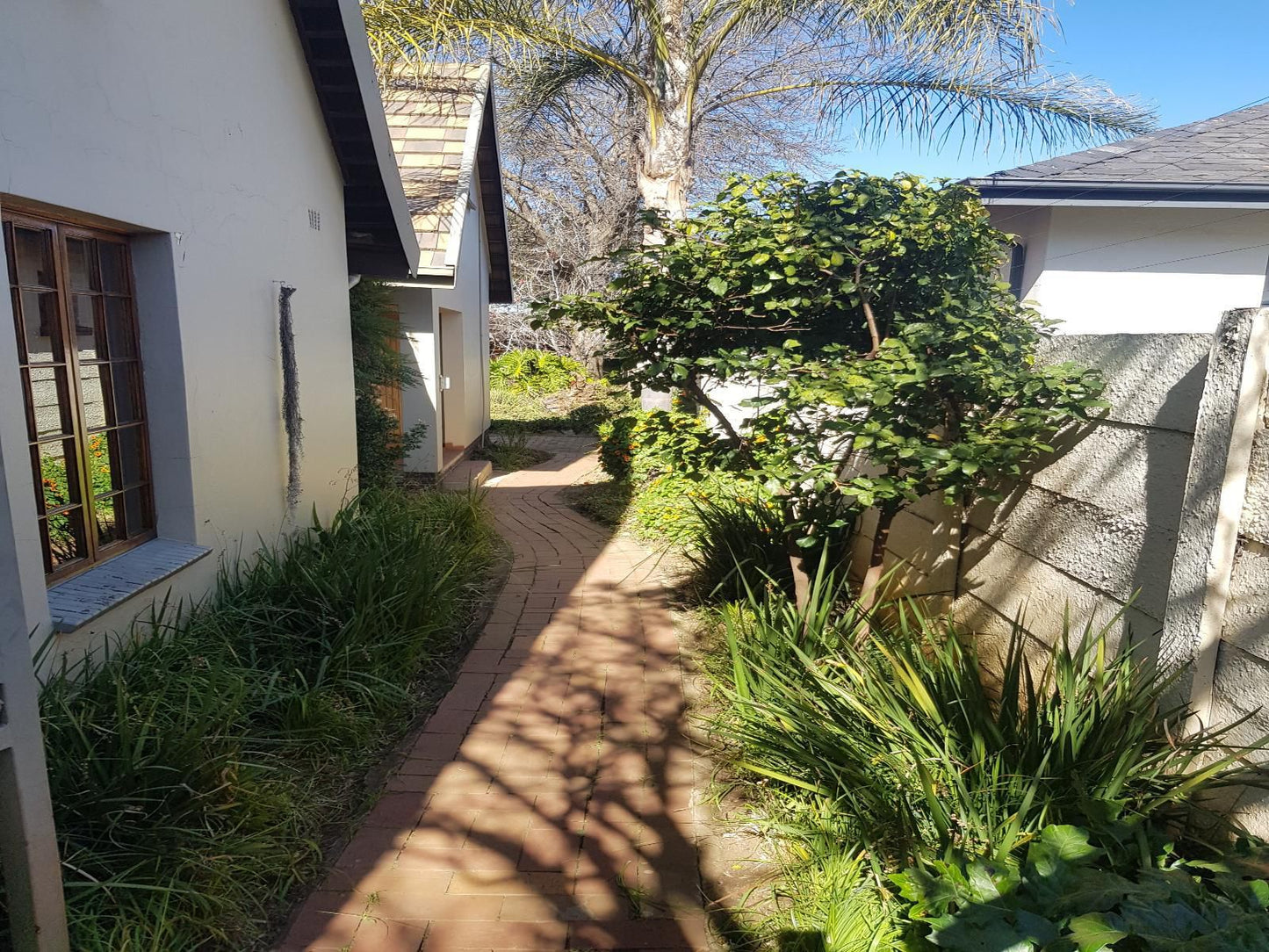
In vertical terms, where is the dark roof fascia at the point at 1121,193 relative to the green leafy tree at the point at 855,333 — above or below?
above

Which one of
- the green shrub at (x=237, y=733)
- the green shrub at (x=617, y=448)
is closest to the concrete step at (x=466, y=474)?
the green shrub at (x=617, y=448)

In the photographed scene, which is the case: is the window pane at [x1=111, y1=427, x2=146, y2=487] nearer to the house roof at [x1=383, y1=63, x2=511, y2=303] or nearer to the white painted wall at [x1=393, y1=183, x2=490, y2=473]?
the house roof at [x1=383, y1=63, x2=511, y2=303]

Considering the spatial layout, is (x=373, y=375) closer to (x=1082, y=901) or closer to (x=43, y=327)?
(x=43, y=327)

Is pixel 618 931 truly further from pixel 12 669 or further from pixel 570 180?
pixel 570 180

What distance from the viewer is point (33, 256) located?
3.43m

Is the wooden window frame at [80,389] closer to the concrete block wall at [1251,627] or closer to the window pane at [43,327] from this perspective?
the window pane at [43,327]

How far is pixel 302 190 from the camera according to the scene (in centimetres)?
590

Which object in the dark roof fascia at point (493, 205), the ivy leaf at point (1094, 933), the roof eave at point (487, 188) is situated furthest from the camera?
the dark roof fascia at point (493, 205)

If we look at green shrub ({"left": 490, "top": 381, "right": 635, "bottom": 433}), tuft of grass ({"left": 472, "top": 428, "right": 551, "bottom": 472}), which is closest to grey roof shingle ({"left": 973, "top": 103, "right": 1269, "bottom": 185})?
tuft of grass ({"left": 472, "top": 428, "right": 551, "bottom": 472})

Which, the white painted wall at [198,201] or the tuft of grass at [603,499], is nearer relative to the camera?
the white painted wall at [198,201]

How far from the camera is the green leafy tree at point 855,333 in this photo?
11.1ft

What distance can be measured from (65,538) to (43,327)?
896 millimetres

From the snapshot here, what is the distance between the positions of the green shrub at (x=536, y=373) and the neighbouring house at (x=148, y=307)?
13.9m

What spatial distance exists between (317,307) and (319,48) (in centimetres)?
174
